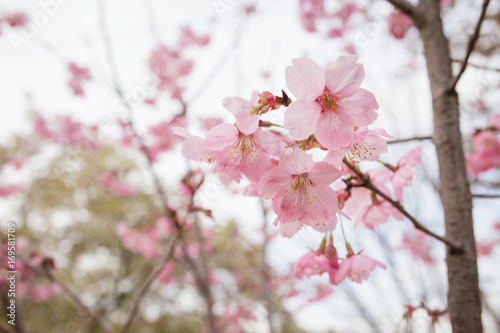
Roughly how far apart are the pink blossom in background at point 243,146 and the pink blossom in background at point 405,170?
434mm

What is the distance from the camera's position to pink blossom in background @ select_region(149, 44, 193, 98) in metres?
4.11

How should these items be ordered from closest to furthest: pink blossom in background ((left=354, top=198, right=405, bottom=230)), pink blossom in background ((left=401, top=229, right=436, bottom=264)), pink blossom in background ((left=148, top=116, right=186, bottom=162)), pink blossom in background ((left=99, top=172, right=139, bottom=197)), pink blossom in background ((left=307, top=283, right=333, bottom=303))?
1. pink blossom in background ((left=354, top=198, right=405, bottom=230))
2. pink blossom in background ((left=401, top=229, right=436, bottom=264))
3. pink blossom in background ((left=307, top=283, right=333, bottom=303))
4. pink blossom in background ((left=148, top=116, right=186, bottom=162))
5. pink blossom in background ((left=99, top=172, right=139, bottom=197))

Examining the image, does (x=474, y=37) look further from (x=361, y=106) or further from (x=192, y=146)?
(x=192, y=146)

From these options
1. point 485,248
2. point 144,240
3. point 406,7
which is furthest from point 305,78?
point 485,248

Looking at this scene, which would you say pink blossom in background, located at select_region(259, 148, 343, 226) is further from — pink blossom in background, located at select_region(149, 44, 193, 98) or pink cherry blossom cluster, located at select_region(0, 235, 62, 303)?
pink blossom in background, located at select_region(149, 44, 193, 98)

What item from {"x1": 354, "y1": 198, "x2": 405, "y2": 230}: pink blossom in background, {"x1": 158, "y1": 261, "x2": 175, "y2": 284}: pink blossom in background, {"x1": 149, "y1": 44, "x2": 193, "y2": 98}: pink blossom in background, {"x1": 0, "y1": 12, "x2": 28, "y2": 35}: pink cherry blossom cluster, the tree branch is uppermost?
{"x1": 149, "y1": 44, "x2": 193, "y2": 98}: pink blossom in background

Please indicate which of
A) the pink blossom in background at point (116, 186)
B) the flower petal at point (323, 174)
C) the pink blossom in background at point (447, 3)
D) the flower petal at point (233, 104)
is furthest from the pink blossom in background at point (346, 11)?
the pink blossom in background at point (116, 186)

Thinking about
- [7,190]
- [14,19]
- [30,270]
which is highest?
[14,19]

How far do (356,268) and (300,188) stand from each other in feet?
1.10

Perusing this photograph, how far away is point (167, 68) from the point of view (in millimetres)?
4223

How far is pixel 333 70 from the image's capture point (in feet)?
2.44

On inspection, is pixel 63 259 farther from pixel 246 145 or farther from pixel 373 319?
pixel 246 145

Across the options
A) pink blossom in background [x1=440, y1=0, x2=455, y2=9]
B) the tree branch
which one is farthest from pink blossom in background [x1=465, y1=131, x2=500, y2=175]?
the tree branch

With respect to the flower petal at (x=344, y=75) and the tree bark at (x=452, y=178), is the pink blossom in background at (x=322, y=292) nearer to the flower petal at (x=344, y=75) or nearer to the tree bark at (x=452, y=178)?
the tree bark at (x=452, y=178)
